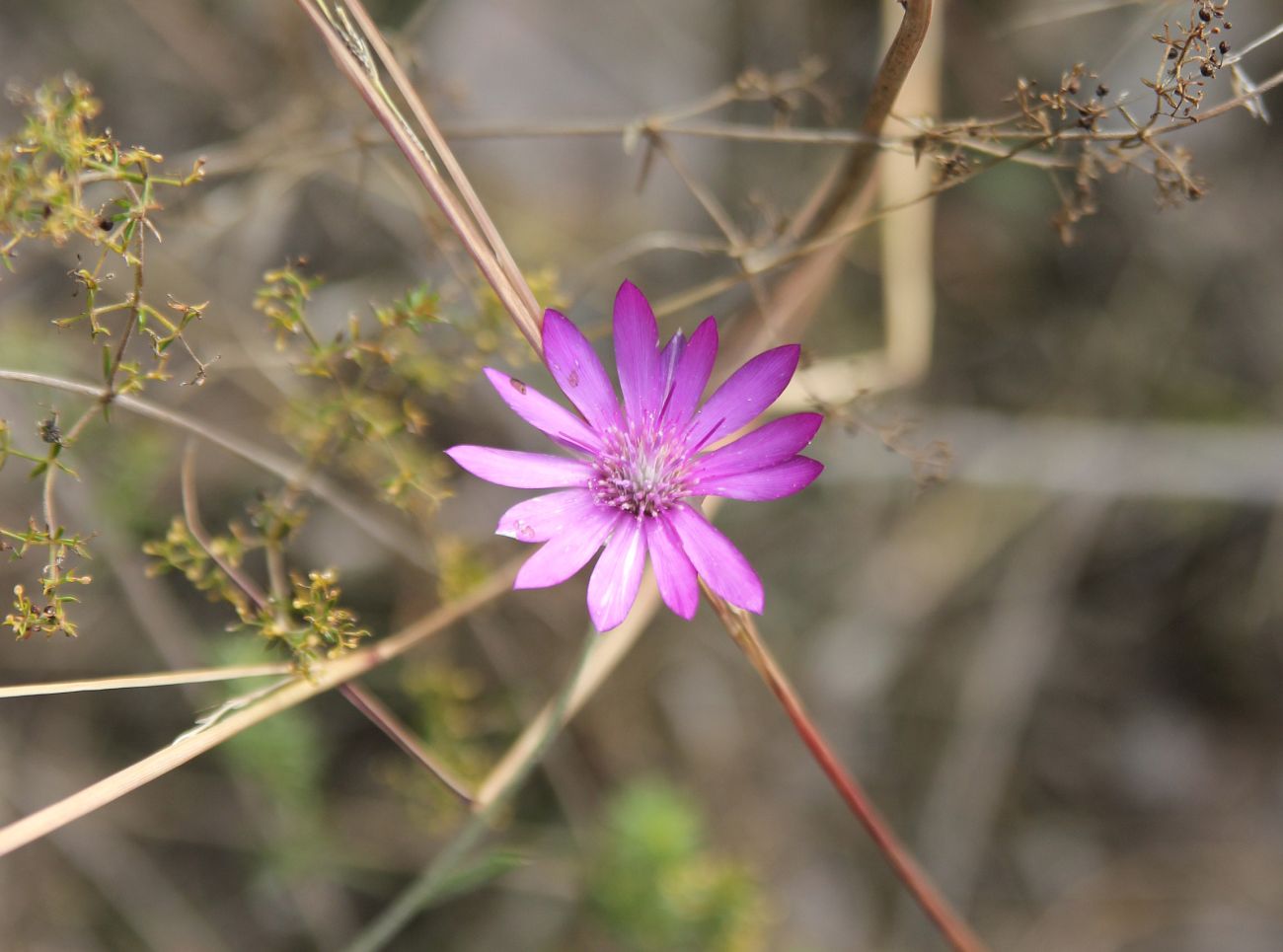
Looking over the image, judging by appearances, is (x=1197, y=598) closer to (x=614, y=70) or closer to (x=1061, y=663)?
(x=1061, y=663)

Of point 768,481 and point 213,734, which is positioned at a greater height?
point 768,481

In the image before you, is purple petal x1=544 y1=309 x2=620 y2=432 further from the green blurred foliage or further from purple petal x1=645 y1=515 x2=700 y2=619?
the green blurred foliage

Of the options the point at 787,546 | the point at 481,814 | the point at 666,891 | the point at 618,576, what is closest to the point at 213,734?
the point at 481,814

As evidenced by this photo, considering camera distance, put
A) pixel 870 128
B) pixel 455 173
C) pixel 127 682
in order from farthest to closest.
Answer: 1. pixel 870 128
2. pixel 455 173
3. pixel 127 682

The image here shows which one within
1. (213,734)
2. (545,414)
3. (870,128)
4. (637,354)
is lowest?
(213,734)

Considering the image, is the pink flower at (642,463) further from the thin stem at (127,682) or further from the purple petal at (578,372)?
the thin stem at (127,682)

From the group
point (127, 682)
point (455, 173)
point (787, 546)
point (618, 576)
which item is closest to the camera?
point (127, 682)

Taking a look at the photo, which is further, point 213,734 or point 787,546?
A: point 787,546

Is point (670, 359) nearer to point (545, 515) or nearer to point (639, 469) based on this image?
point (639, 469)
